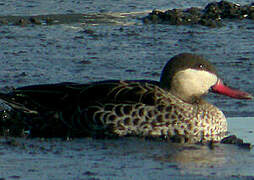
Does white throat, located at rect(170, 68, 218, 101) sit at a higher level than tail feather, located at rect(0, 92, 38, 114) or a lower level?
higher

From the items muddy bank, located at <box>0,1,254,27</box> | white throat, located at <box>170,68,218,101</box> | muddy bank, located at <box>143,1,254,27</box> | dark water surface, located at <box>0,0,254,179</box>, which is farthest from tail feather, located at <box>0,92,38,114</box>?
muddy bank, located at <box>143,1,254,27</box>

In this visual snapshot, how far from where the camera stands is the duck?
8.05 meters

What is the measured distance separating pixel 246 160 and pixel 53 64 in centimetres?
448

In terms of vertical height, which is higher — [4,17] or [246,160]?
[4,17]

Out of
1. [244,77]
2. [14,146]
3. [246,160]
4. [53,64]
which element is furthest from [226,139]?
[53,64]

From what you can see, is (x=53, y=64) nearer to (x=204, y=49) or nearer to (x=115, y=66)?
(x=115, y=66)

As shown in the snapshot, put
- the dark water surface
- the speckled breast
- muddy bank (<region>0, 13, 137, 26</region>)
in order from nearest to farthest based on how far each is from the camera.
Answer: the dark water surface < the speckled breast < muddy bank (<region>0, 13, 137, 26</region>)

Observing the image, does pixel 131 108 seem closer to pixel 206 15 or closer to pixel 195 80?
pixel 195 80

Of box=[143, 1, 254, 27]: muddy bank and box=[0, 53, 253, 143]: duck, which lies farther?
box=[143, 1, 254, 27]: muddy bank

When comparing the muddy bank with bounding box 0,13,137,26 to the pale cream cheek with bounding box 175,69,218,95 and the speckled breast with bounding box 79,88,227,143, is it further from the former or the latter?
the speckled breast with bounding box 79,88,227,143

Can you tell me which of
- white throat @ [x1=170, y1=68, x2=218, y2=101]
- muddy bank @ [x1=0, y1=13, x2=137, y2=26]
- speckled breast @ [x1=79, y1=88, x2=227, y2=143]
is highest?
muddy bank @ [x1=0, y1=13, x2=137, y2=26]

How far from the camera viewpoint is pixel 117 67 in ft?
36.1

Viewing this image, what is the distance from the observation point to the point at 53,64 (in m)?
11.2

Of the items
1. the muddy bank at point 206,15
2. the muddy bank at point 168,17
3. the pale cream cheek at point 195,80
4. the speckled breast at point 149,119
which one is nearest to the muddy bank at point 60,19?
the muddy bank at point 168,17
